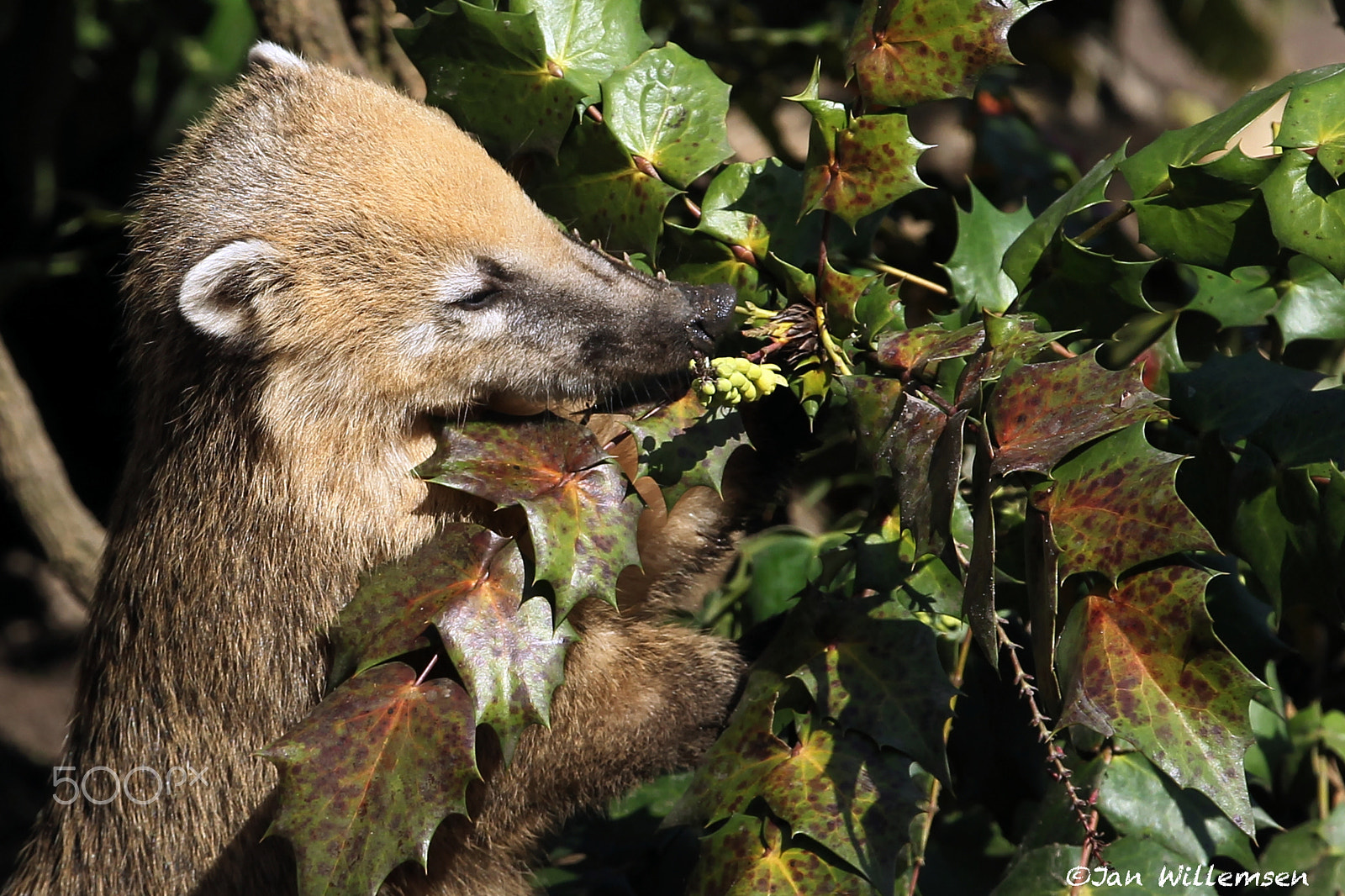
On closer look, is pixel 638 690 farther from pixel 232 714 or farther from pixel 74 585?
pixel 74 585

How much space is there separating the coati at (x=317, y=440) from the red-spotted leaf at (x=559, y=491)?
1.37ft

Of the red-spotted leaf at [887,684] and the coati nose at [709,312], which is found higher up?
the coati nose at [709,312]

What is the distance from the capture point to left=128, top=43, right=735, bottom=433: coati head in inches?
103

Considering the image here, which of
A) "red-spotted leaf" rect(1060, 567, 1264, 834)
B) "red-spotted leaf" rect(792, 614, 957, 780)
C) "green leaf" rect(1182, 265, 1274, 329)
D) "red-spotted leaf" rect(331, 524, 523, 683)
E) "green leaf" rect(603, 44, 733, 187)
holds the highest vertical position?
"green leaf" rect(603, 44, 733, 187)

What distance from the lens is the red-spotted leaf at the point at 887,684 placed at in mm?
1928

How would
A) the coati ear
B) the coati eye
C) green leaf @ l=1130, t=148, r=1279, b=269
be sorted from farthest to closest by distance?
the coati eye < the coati ear < green leaf @ l=1130, t=148, r=1279, b=269

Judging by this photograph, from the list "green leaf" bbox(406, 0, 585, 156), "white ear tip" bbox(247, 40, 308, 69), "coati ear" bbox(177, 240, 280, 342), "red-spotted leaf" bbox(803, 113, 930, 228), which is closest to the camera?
"red-spotted leaf" bbox(803, 113, 930, 228)

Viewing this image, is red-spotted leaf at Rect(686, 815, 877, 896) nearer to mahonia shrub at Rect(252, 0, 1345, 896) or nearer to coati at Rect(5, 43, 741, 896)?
mahonia shrub at Rect(252, 0, 1345, 896)

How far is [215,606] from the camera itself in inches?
103

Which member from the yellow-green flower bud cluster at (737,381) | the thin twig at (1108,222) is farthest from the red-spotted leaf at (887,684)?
the thin twig at (1108,222)

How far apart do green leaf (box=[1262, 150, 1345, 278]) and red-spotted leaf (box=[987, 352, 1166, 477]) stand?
1.16 ft

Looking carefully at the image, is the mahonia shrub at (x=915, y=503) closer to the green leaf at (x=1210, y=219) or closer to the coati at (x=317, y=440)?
the green leaf at (x=1210, y=219)

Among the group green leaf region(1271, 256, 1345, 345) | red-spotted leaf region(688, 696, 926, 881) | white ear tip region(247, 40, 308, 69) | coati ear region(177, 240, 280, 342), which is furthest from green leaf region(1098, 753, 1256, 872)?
white ear tip region(247, 40, 308, 69)

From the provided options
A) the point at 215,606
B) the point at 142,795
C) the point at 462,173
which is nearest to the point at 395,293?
the point at 462,173
